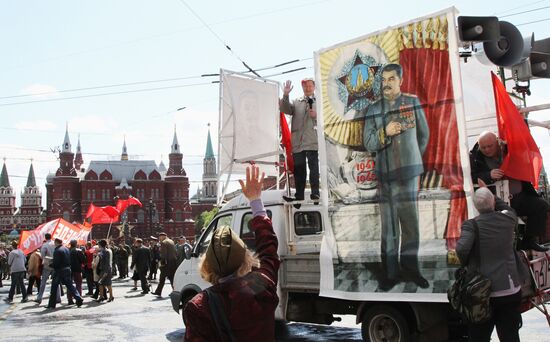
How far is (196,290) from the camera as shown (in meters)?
9.59

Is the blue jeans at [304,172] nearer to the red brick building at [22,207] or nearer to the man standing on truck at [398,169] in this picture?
the man standing on truck at [398,169]

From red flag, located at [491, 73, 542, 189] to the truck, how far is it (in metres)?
0.26

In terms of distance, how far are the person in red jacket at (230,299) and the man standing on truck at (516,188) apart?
14.0ft

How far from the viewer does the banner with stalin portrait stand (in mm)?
6184

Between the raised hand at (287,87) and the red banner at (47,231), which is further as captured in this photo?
the red banner at (47,231)

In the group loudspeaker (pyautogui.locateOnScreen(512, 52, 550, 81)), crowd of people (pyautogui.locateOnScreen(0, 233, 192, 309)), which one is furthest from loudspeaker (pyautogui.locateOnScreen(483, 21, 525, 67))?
crowd of people (pyautogui.locateOnScreen(0, 233, 192, 309))

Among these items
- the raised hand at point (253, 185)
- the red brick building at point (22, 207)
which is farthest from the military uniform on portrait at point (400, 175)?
the red brick building at point (22, 207)

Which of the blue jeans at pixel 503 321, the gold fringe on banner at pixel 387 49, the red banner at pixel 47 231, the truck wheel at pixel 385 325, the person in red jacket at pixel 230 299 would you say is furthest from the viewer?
the red banner at pixel 47 231

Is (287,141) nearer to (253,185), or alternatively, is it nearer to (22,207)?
(253,185)

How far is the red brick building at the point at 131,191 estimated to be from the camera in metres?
110

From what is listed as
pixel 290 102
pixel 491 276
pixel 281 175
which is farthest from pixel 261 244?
pixel 281 175

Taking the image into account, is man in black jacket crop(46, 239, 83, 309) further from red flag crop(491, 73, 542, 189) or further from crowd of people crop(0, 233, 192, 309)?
red flag crop(491, 73, 542, 189)

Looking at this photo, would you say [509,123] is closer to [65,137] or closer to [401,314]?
[401,314]

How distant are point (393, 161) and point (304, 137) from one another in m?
2.46
